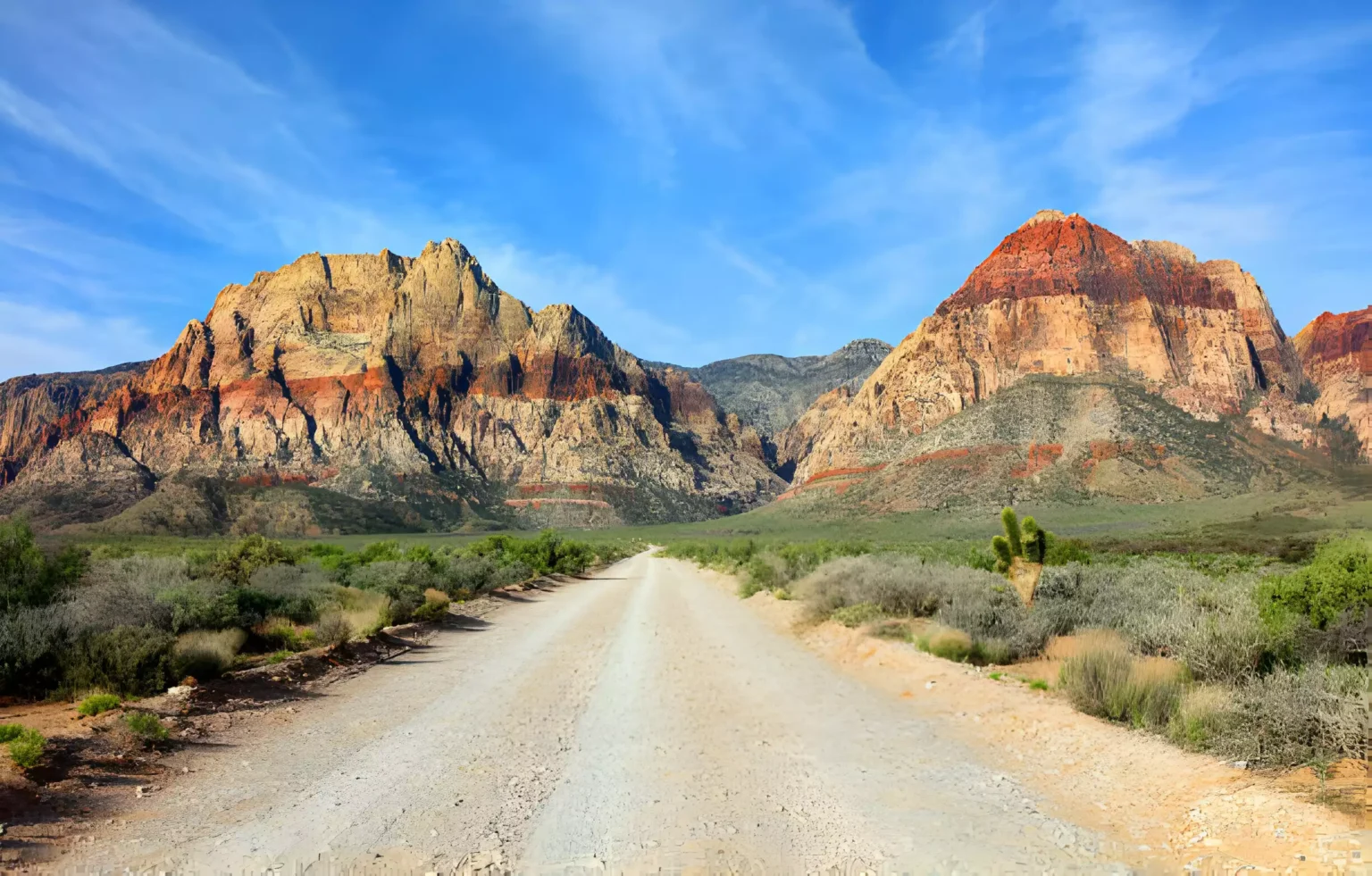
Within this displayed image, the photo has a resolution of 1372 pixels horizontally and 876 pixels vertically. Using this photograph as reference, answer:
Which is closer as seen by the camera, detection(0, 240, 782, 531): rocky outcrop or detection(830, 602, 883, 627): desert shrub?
detection(830, 602, 883, 627): desert shrub

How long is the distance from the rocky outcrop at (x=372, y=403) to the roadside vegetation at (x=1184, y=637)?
5248 inches

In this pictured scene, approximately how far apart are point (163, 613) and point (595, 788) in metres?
8.45

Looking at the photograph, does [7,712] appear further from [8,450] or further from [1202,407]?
[8,450]

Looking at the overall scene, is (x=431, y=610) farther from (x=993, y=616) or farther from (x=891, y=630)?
(x=993, y=616)

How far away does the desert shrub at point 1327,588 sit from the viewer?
7.27 meters

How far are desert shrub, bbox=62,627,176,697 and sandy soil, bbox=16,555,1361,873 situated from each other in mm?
1761

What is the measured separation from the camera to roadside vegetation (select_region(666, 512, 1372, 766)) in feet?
18.4

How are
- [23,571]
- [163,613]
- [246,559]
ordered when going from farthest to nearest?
1. [246,559]
2. [163,613]
3. [23,571]

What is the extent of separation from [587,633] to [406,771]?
34.8 ft

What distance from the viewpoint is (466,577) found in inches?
1033

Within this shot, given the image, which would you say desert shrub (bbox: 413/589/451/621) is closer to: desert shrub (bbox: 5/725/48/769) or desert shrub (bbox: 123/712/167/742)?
desert shrub (bbox: 123/712/167/742)

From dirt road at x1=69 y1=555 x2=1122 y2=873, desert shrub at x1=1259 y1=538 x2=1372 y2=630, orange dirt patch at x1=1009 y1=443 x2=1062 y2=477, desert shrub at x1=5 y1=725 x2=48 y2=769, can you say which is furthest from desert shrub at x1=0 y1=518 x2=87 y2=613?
orange dirt patch at x1=1009 y1=443 x2=1062 y2=477

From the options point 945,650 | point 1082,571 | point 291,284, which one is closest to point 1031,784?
point 945,650

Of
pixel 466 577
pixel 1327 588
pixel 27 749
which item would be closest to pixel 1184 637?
pixel 1327 588
